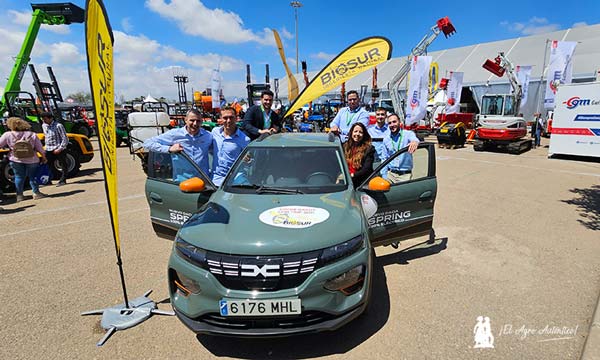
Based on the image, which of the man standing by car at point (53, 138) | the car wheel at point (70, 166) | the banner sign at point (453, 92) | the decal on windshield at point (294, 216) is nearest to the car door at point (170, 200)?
the decal on windshield at point (294, 216)

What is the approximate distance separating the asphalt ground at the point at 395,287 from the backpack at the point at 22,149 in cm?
105

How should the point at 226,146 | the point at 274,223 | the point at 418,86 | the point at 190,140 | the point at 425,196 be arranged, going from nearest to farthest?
the point at 274,223
the point at 425,196
the point at 190,140
the point at 226,146
the point at 418,86

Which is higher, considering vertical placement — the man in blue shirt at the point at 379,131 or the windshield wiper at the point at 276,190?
the man in blue shirt at the point at 379,131

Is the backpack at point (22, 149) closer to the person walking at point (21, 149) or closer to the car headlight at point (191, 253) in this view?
the person walking at point (21, 149)

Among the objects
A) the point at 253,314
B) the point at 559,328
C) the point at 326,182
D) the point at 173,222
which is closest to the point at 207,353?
the point at 253,314

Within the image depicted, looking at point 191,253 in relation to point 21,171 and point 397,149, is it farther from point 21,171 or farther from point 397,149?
point 21,171

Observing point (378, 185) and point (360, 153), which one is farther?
point (360, 153)

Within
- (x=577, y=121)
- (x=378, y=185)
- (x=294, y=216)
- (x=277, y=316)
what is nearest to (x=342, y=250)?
(x=294, y=216)

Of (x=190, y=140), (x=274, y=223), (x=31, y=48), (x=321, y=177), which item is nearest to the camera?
(x=274, y=223)

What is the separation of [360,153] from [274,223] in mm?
2038

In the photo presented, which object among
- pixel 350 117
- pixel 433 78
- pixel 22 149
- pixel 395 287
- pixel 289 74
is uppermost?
pixel 433 78

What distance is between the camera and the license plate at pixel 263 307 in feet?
6.59

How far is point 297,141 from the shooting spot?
3682 millimetres

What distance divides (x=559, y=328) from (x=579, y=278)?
1.16m
